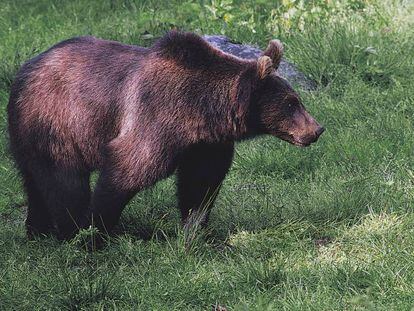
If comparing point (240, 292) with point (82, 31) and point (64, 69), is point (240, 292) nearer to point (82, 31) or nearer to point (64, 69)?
point (64, 69)

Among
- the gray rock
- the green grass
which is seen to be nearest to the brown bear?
the green grass

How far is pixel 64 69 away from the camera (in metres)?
6.66

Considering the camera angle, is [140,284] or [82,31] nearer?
[140,284]

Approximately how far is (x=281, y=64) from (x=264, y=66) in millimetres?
3226

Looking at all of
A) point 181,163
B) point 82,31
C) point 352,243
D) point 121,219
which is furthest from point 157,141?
point 82,31

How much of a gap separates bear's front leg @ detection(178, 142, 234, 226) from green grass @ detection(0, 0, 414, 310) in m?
0.19

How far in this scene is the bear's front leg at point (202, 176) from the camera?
6.49 m

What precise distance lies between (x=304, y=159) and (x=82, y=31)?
4.01 meters

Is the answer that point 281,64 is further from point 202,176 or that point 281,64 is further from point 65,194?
point 65,194

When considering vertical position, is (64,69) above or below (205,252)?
above

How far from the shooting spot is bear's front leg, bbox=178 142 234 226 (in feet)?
21.3

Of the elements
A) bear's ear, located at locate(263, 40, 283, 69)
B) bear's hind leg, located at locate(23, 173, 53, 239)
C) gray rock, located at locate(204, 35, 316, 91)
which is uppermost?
bear's ear, located at locate(263, 40, 283, 69)

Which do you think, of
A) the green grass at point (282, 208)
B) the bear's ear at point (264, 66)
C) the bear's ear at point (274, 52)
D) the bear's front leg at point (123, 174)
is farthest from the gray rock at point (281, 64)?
the bear's front leg at point (123, 174)

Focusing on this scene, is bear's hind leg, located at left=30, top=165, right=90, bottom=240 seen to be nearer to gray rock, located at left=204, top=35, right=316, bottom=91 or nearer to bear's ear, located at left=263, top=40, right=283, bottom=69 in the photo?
bear's ear, located at left=263, top=40, right=283, bottom=69
